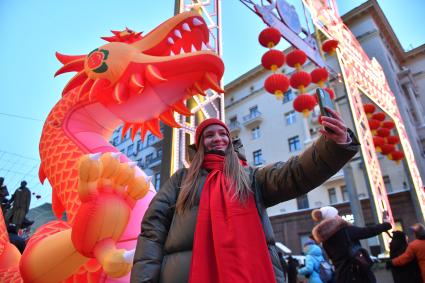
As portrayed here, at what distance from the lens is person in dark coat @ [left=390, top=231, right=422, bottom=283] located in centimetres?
371

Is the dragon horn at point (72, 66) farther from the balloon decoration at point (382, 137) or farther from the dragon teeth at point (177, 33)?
the balloon decoration at point (382, 137)

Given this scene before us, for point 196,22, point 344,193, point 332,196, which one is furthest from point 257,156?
point 196,22

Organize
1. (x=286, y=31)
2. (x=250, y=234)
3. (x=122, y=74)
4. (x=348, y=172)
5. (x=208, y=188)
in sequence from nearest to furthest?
(x=250, y=234) → (x=208, y=188) → (x=122, y=74) → (x=286, y=31) → (x=348, y=172)

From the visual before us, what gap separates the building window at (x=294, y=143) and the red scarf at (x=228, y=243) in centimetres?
1877

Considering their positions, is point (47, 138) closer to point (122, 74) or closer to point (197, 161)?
point (122, 74)

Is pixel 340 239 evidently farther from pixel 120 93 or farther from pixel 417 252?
pixel 120 93

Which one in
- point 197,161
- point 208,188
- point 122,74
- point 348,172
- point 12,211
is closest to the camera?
point 208,188

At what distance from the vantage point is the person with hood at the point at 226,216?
1.12 metres

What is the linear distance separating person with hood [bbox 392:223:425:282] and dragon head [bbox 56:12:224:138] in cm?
316

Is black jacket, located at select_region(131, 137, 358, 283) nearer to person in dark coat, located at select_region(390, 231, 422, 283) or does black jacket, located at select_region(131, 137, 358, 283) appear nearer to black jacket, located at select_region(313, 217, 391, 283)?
black jacket, located at select_region(313, 217, 391, 283)

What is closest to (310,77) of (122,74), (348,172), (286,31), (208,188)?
(286,31)

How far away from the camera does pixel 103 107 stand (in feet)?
6.92

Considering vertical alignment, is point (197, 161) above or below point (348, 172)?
below

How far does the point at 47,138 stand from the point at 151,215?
111 cm
